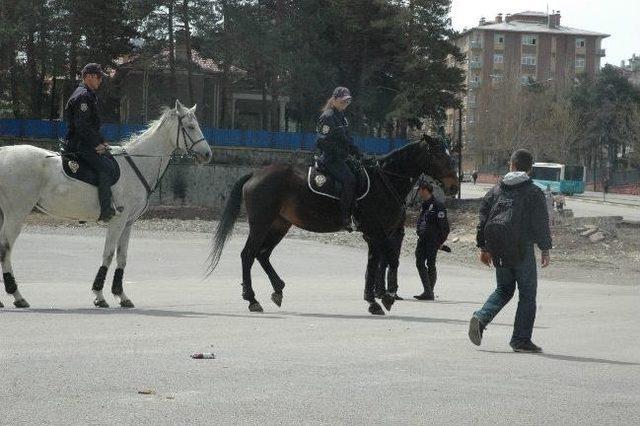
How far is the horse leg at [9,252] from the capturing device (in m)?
14.8

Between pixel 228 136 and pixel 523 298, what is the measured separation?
2225 inches

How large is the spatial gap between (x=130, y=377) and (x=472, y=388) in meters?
2.65

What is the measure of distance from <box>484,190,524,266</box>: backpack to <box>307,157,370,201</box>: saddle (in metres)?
4.34

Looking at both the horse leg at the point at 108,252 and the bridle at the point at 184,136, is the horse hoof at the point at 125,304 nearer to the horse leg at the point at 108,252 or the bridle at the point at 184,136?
the horse leg at the point at 108,252

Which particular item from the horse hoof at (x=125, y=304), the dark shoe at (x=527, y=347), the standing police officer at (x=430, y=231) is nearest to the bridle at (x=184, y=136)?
the horse hoof at (x=125, y=304)

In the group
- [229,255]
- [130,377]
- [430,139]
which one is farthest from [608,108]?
[130,377]

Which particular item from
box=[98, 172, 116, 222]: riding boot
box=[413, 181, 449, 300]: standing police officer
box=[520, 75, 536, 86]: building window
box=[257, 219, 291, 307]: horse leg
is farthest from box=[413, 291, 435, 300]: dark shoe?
box=[520, 75, 536, 86]: building window

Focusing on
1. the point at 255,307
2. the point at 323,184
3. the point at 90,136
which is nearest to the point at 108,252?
the point at 90,136

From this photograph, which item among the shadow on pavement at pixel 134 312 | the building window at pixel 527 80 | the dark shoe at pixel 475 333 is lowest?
the shadow on pavement at pixel 134 312

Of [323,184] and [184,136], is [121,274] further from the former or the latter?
[323,184]

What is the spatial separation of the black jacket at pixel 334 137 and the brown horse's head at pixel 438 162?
1.08m

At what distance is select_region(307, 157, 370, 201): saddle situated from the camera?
15.8 metres

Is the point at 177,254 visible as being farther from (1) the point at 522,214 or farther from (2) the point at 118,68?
(2) the point at 118,68

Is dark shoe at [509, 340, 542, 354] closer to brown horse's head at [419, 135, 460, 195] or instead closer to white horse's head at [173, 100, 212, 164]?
brown horse's head at [419, 135, 460, 195]
